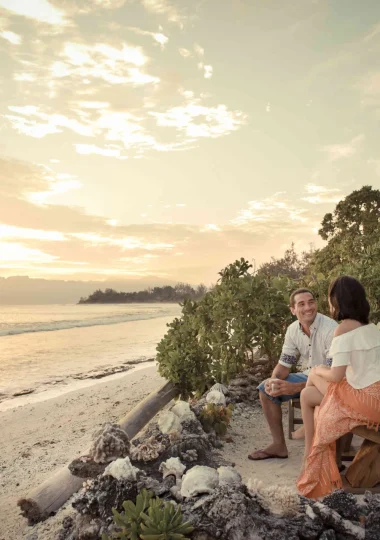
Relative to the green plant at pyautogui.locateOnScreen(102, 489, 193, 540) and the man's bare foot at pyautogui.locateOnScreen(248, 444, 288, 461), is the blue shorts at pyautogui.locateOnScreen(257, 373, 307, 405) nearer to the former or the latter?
the man's bare foot at pyautogui.locateOnScreen(248, 444, 288, 461)

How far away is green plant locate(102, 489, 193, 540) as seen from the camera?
9.96 ft

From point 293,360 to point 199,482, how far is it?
2.09 meters

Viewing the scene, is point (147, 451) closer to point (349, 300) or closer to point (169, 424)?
point (169, 424)

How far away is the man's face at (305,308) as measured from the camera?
5.11 meters


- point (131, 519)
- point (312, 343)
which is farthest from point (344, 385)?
point (131, 519)

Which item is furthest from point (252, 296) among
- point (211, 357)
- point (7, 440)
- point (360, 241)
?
point (360, 241)

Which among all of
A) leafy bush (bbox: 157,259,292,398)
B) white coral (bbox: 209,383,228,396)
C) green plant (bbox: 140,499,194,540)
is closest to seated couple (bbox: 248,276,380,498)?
green plant (bbox: 140,499,194,540)

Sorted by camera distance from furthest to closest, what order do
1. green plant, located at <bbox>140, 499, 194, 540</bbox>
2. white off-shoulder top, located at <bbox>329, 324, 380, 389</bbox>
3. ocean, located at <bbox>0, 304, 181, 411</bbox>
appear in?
ocean, located at <bbox>0, 304, 181, 411</bbox>
white off-shoulder top, located at <bbox>329, 324, 380, 389</bbox>
green plant, located at <bbox>140, 499, 194, 540</bbox>

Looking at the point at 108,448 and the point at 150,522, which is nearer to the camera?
the point at 150,522

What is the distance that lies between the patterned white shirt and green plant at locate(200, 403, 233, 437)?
1135mm

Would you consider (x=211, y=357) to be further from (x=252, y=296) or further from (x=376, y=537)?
→ (x=376, y=537)

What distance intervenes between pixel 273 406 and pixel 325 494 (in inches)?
48.5

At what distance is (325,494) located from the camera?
13.0 ft

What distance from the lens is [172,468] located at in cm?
432
